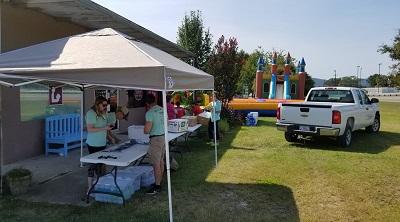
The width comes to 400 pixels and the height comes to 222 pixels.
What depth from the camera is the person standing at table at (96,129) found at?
261 inches

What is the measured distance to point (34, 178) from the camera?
305 inches

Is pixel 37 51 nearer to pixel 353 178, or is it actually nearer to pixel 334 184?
pixel 334 184

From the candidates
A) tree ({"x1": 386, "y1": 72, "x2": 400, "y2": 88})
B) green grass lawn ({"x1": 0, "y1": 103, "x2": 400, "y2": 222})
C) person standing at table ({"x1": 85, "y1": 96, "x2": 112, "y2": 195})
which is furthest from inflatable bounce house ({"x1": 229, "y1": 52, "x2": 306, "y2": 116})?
person standing at table ({"x1": 85, "y1": 96, "x2": 112, "y2": 195})

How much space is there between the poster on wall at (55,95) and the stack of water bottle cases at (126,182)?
3.92m

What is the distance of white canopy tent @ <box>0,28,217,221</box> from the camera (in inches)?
199

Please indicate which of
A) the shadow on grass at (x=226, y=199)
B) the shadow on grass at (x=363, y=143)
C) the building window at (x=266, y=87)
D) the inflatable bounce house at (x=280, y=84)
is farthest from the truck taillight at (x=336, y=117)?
the building window at (x=266, y=87)

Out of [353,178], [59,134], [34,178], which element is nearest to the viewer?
[34,178]

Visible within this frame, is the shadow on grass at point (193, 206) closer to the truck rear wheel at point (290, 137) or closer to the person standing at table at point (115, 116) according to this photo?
the person standing at table at point (115, 116)

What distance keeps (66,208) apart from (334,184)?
4.90m

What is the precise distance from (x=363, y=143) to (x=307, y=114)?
109 inches

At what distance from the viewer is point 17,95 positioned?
9133 millimetres

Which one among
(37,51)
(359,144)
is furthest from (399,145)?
(37,51)

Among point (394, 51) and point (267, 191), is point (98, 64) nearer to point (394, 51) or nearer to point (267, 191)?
point (267, 191)

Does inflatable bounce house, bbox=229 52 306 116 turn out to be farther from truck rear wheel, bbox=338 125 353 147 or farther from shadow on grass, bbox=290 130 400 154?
truck rear wheel, bbox=338 125 353 147
